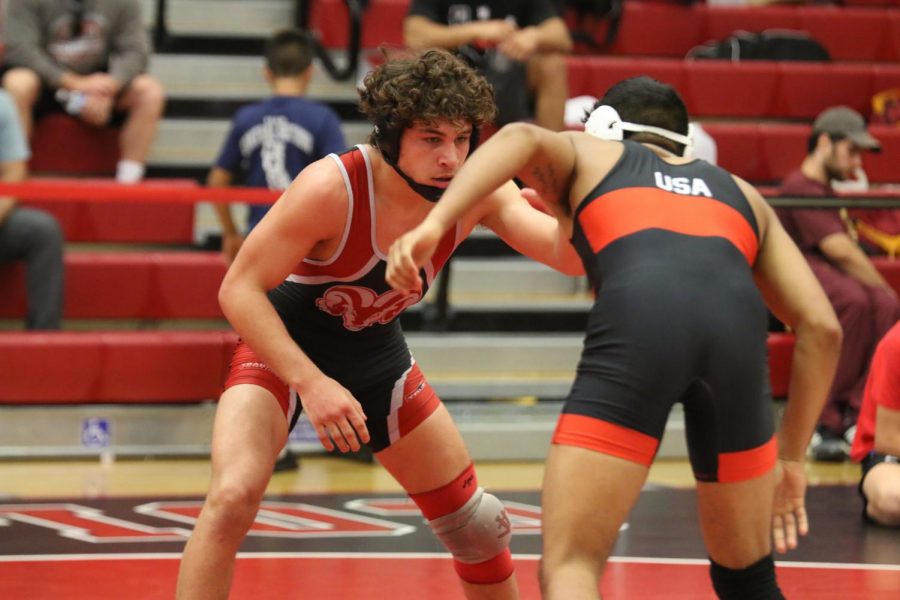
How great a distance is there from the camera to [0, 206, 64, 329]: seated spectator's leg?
21.4ft

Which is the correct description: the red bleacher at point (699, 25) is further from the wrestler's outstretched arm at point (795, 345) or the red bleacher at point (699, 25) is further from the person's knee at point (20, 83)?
the wrestler's outstretched arm at point (795, 345)

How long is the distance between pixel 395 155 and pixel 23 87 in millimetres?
4417

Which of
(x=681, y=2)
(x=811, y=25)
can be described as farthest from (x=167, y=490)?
(x=811, y=25)

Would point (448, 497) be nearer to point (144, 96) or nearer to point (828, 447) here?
point (828, 447)

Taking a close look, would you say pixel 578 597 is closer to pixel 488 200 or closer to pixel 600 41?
pixel 488 200

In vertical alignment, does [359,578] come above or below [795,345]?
below

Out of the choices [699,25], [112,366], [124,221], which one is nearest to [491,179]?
[112,366]

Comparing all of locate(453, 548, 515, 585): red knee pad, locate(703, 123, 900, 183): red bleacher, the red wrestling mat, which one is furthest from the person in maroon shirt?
locate(703, 123, 900, 183): red bleacher

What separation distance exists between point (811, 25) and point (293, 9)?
3424 mm

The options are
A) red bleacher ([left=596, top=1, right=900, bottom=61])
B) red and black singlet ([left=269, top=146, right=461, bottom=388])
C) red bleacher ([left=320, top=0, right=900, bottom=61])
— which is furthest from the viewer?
red bleacher ([left=596, top=1, right=900, bottom=61])

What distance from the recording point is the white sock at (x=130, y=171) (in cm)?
736

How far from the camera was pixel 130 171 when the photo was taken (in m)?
7.38

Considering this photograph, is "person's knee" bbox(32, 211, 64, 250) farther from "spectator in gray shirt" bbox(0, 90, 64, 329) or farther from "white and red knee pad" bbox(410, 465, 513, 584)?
"white and red knee pad" bbox(410, 465, 513, 584)

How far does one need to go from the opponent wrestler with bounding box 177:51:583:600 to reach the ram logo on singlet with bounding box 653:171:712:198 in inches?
17.5
